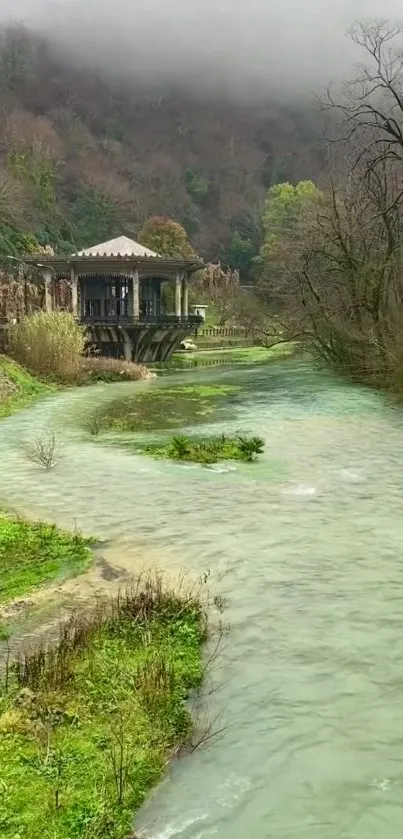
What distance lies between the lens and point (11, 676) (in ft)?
18.4

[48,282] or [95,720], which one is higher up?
[48,282]

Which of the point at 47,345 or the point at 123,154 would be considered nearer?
the point at 47,345

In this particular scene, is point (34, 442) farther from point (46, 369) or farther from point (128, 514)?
point (46, 369)

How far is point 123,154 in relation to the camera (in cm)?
10275

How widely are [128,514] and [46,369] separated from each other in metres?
20.1

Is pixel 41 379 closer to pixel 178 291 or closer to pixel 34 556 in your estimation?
pixel 178 291

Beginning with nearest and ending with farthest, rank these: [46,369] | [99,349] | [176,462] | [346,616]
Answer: [346,616] → [176,462] → [46,369] → [99,349]

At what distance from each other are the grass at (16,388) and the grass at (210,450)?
7502 mm

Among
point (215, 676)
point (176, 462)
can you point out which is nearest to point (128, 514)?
point (176, 462)

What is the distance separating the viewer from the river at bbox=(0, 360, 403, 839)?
179 inches

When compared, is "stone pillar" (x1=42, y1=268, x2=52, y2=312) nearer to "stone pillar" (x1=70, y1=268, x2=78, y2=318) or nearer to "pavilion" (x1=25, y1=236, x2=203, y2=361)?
"pavilion" (x1=25, y1=236, x2=203, y2=361)

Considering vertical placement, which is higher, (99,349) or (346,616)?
(99,349)

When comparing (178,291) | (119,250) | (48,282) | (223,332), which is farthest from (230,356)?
(223,332)

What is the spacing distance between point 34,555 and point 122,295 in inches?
1426
